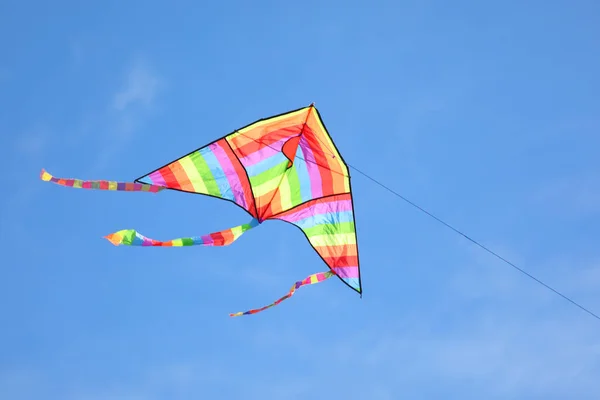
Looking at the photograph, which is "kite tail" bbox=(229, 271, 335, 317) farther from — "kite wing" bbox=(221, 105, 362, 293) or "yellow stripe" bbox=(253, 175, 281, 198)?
"yellow stripe" bbox=(253, 175, 281, 198)

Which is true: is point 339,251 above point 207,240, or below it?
above

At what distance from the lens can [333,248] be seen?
445 inches

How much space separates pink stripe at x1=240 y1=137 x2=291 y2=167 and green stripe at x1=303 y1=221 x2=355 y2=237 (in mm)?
1233

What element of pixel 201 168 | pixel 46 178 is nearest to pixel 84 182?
pixel 46 178

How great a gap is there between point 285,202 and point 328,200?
1.99 ft

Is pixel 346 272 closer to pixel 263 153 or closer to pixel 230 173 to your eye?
pixel 263 153

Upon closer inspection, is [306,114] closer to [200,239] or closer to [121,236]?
[200,239]

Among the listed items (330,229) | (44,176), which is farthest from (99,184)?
(330,229)

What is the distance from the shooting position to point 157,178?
10141 millimetres

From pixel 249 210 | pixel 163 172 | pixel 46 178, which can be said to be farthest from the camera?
pixel 249 210

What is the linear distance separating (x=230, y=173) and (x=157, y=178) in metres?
1.09

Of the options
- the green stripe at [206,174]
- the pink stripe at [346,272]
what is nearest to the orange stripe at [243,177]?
the green stripe at [206,174]

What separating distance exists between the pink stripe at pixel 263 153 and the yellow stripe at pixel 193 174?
2.06ft

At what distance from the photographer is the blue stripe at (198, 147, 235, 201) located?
34.5 feet
